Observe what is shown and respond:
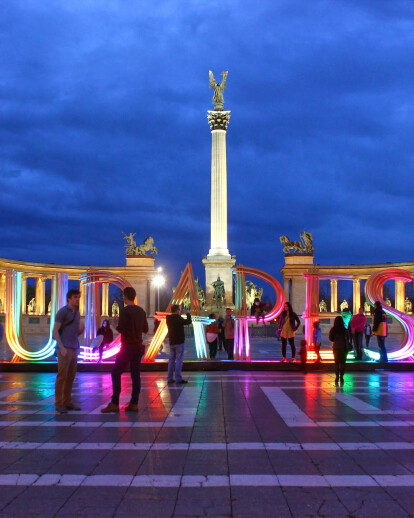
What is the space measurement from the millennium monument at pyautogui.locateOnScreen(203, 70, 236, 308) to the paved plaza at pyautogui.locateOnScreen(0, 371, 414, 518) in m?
49.2

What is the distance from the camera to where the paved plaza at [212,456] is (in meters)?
6.35

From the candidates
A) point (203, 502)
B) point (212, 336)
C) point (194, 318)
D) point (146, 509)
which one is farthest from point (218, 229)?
point (146, 509)

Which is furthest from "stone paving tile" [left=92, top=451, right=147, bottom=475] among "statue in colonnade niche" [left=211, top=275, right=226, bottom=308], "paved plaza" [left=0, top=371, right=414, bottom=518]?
"statue in colonnade niche" [left=211, top=275, right=226, bottom=308]

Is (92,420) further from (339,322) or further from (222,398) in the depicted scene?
(339,322)

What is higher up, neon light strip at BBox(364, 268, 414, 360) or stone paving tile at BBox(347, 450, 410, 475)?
neon light strip at BBox(364, 268, 414, 360)

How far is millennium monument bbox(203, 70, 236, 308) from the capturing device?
64.1 meters

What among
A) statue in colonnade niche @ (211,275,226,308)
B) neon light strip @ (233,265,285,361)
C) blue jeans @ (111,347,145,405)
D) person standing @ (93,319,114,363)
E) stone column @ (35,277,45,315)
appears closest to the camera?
blue jeans @ (111,347,145,405)

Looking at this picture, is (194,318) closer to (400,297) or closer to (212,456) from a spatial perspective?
(212,456)

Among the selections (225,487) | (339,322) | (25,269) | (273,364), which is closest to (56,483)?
(225,487)

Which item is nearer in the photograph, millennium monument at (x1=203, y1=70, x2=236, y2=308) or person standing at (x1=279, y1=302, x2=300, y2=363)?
person standing at (x1=279, y1=302, x2=300, y2=363)

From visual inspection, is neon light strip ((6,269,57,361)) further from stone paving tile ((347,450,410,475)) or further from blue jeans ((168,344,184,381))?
stone paving tile ((347,450,410,475))

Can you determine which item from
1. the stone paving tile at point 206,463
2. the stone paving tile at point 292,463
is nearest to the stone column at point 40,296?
the stone paving tile at point 206,463

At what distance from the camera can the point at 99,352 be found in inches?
886

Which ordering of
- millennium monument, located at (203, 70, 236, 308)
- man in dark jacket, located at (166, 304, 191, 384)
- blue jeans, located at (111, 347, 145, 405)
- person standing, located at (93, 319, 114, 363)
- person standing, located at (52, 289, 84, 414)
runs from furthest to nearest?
millennium monument, located at (203, 70, 236, 308) < person standing, located at (93, 319, 114, 363) < man in dark jacket, located at (166, 304, 191, 384) < blue jeans, located at (111, 347, 145, 405) < person standing, located at (52, 289, 84, 414)
